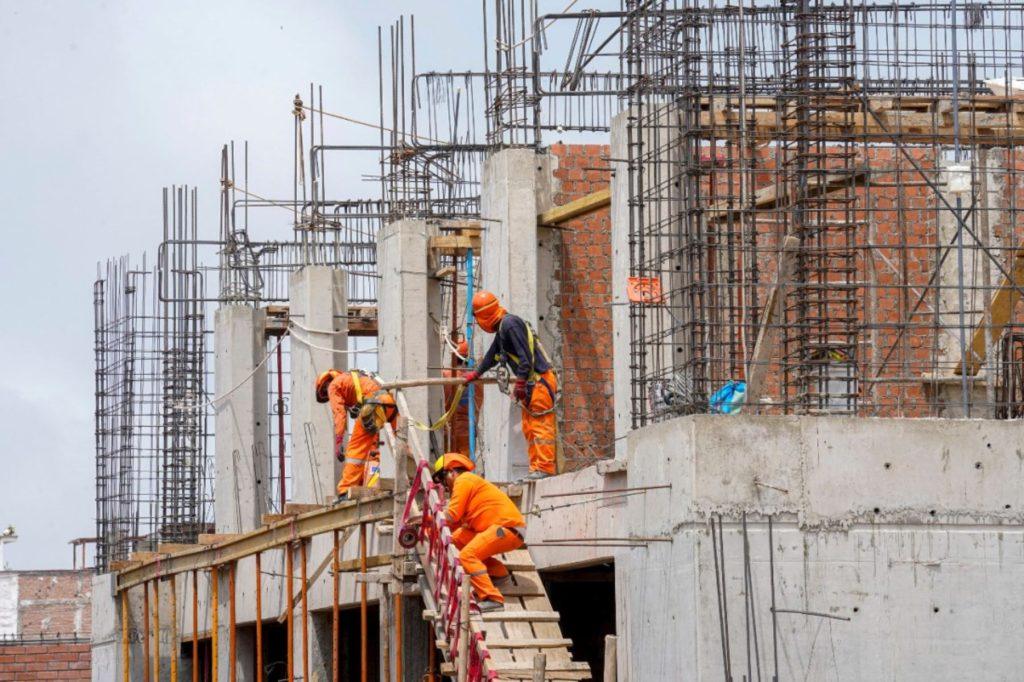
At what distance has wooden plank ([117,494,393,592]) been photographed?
1906cm

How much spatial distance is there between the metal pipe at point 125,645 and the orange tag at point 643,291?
46.1 feet

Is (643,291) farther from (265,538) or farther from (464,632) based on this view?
(265,538)

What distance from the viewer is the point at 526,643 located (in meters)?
15.6

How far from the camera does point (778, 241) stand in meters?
16.1

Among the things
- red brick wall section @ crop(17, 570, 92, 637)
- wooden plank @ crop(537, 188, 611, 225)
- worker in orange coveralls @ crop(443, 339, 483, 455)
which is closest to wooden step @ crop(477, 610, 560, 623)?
wooden plank @ crop(537, 188, 611, 225)

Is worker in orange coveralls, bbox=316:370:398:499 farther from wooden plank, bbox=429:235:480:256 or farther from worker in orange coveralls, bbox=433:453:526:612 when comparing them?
worker in orange coveralls, bbox=433:453:526:612

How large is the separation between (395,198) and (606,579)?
6524mm

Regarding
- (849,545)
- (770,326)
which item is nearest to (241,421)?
(770,326)

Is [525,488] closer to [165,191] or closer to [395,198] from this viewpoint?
[395,198]

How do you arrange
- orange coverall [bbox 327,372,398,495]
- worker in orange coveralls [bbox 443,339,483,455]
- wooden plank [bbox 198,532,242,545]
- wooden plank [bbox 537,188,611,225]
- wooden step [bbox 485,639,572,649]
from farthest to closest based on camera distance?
worker in orange coveralls [bbox 443,339,483,455], wooden plank [bbox 198,532,242,545], orange coverall [bbox 327,372,398,495], wooden plank [bbox 537,188,611,225], wooden step [bbox 485,639,572,649]

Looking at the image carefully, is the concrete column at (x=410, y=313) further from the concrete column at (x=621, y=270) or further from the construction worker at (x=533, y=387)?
the concrete column at (x=621, y=270)

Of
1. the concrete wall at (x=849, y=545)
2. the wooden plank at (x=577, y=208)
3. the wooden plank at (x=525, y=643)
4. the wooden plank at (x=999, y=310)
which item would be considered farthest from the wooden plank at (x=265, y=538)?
the wooden plank at (x=999, y=310)

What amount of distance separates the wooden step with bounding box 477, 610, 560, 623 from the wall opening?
4.90 meters

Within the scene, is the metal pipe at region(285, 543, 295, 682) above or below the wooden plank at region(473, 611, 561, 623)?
below
